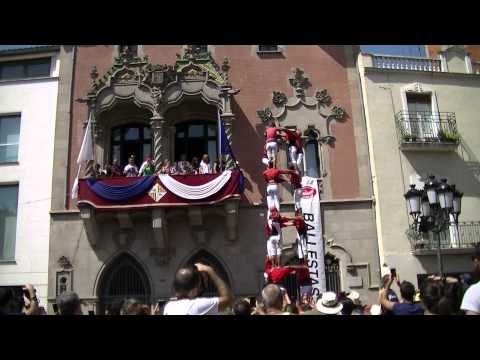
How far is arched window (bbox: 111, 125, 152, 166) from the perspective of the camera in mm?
19875

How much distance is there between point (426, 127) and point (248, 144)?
660 centimetres

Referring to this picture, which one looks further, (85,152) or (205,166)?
(205,166)

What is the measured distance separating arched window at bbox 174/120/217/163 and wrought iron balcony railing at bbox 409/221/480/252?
7.71 m

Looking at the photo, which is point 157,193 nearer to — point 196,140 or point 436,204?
point 196,140

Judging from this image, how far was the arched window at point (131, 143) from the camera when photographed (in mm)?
19875

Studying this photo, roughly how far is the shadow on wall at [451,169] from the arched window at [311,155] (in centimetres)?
319

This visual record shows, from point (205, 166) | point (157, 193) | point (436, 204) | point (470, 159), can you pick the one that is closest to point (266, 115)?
point (205, 166)

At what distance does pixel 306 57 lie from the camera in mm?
20688

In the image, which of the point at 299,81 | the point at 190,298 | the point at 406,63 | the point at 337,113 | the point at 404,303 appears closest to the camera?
the point at 190,298

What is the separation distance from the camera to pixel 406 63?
67.8 feet

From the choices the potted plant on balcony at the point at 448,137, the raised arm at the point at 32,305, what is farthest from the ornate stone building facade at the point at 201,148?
the raised arm at the point at 32,305
